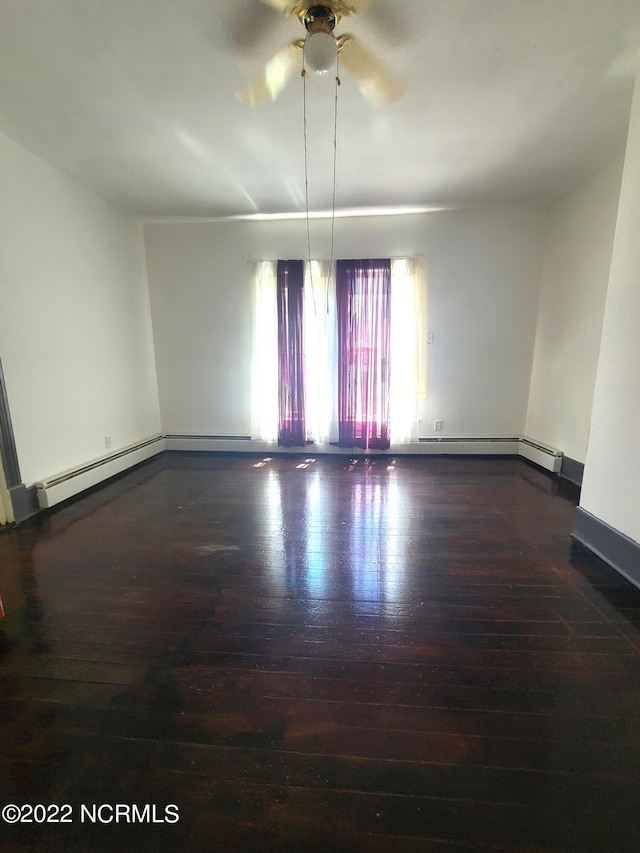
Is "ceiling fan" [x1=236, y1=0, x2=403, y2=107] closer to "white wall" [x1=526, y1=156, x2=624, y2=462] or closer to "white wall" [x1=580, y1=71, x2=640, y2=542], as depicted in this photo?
"white wall" [x1=580, y1=71, x2=640, y2=542]

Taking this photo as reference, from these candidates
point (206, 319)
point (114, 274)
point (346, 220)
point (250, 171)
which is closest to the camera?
point (250, 171)

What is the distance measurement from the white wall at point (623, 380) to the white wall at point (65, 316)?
13.3 ft

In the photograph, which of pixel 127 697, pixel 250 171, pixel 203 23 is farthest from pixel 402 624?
pixel 250 171

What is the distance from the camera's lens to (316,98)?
82.0 inches

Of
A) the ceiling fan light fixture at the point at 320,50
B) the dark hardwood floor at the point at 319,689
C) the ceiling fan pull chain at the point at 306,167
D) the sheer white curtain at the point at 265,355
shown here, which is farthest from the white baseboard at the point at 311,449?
the ceiling fan light fixture at the point at 320,50

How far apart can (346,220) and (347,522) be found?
3340mm

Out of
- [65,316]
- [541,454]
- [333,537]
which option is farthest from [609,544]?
[65,316]

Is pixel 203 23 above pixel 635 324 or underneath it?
above

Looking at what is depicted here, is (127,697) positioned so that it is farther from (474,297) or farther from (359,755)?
(474,297)

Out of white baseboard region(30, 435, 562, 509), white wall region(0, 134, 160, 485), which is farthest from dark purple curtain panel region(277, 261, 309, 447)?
white wall region(0, 134, 160, 485)

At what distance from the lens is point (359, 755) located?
1108 millimetres

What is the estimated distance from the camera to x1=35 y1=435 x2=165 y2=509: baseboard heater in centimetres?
283

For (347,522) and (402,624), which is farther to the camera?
(347,522)

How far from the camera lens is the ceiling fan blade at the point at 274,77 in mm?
1763
